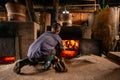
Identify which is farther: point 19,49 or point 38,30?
point 38,30

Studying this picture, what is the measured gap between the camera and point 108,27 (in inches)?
330

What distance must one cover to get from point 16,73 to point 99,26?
5653 millimetres

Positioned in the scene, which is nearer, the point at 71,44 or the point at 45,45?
the point at 45,45

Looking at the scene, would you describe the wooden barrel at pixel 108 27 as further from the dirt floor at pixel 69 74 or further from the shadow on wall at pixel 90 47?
the dirt floor at pixel 69 74

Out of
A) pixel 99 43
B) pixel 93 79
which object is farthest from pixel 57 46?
pixel 99 43

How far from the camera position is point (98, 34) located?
8.65 m

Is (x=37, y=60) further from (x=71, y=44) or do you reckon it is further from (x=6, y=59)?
(x=71, y=44)

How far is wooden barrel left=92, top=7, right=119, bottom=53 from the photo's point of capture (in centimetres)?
835

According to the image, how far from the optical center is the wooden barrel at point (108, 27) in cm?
835

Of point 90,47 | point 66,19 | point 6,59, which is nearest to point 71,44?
point 90,47

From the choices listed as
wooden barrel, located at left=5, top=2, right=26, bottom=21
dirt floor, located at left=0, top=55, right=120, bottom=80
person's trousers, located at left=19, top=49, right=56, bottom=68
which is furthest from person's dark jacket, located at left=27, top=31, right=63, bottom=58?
wooden barrel, located at left=5, top=2, right=26, bottom=21

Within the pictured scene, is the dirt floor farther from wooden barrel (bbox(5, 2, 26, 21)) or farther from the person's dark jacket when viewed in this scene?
wooden barrel (bbox(5, 2, 26, 21))

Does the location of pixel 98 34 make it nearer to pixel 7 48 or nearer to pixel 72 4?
pixel 72 4

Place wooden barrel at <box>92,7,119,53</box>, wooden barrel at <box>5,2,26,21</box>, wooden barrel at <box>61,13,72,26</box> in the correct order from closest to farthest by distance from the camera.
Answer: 1. wooden barrel at <box>5,2,26,21</box>
2. wooden barrel at <box>61,13,72,26</box>
3. wooden barrel at <box>92,7,119,53</box>
